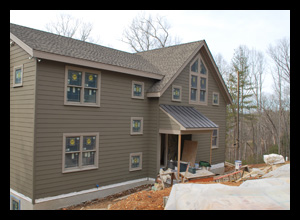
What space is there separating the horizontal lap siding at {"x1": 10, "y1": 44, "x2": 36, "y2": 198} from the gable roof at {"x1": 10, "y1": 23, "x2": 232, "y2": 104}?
53 centimetres

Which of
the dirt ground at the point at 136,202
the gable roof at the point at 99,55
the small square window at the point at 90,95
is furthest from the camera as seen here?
the small square window at the point at 90,95

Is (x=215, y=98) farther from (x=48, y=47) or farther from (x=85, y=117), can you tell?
(x=48, y=47)

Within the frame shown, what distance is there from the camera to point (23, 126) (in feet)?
28.8

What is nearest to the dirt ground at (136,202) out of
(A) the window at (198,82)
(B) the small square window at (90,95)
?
(B) the small square window at (90,95)

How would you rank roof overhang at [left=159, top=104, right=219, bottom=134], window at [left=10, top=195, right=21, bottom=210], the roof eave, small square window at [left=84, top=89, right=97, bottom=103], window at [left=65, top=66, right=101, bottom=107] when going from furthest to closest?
roof overhang at [left=159, top=104, right=219, bottom=134] < small square window at [left=84, top=89, right=97, bottom=103] < window at [left=65, top=66, right=101, bottom=107] < window at [left=10, top=195, right=21, bottom=210] < the roof eave

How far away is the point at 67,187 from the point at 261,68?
3249cm

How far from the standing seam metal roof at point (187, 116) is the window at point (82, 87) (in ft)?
11.4

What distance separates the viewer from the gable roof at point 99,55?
8594 millimetres

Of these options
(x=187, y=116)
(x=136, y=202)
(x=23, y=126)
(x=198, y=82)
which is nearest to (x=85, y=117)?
(x=23, y=126)

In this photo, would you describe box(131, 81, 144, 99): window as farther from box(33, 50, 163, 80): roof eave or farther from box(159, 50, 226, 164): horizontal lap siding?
box(159, 50, 226, 164): horizontal lap siding

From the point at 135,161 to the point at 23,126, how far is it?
5.08 meters

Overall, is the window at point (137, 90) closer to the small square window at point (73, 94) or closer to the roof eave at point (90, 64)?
the roof eave at point (90, 64)

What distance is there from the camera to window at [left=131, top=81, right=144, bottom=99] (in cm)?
1153

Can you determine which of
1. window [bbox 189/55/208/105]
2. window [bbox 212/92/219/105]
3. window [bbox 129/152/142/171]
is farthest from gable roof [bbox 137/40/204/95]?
window [bbox 212/92/219/105]
